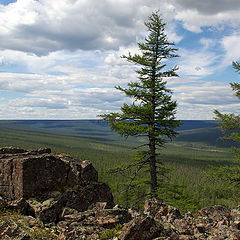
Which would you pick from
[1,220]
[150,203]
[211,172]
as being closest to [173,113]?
[211,172]

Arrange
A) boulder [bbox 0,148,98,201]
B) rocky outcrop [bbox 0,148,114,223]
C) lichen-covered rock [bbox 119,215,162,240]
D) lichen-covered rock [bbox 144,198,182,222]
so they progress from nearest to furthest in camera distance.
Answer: lichen-covered rock [bbox 119,215,162,240]
lichen-covered rock [bbox 144,198,182,222]
rocky outcrop [bbox 0,148,114,223]
boulder [bbox 0,148,98,201]

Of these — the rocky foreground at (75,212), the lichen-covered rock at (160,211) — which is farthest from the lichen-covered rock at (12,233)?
the lichen-covered rock at (160,211)

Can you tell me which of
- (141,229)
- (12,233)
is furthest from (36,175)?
(141,229)

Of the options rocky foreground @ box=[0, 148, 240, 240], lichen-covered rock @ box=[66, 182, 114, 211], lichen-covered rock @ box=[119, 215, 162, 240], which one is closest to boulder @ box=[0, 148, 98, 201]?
rocky foreground @ box=[0, 148, 240, 240]

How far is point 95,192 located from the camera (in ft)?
52.1

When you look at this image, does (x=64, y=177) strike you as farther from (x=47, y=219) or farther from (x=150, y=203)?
(x=150, y=203)

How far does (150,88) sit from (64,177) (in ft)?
38.6

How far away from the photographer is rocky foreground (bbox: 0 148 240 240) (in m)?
9.05

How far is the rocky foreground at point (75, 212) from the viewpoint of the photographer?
9.05 meters

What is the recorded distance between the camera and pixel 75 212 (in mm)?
12750

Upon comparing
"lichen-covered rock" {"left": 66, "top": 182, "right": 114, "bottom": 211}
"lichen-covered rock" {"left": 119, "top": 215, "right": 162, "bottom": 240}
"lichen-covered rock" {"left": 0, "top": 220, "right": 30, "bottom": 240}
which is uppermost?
"lichen-covered rock" {"left": 119, "top": 215, "right": 162, "bottom": 240}

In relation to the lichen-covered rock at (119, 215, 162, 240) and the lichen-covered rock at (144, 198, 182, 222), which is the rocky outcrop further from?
the lichen-covered rock at (119, 215, 162, 240)

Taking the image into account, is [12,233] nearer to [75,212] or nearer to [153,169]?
[75,212]

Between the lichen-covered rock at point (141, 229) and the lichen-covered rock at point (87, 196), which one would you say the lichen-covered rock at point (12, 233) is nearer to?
the lichen-covered rock at point (141, 229)
